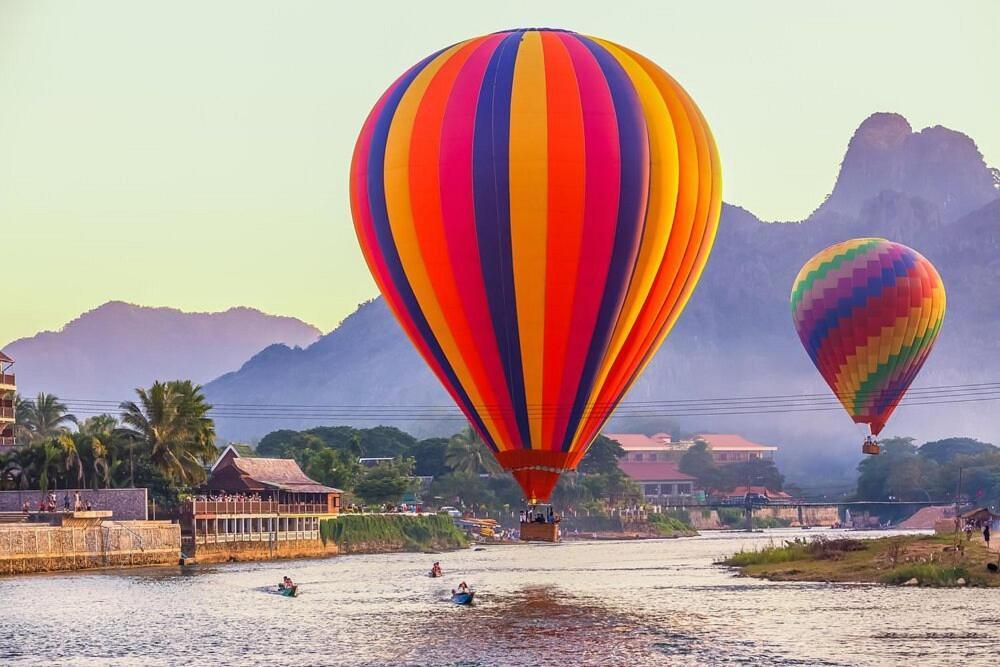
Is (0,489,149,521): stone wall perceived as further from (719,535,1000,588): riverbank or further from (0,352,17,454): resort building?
(719,535,1000,588): riverbank

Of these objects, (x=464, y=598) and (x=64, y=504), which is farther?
(x=64, y=504)

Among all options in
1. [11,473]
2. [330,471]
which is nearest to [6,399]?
[11,473]

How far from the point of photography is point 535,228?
81.9 meters

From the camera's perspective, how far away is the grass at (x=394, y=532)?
6496 inches

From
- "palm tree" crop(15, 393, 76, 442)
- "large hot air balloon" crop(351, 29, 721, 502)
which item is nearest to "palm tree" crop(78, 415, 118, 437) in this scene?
"palm tree" crop(15, 393, 76, 442)

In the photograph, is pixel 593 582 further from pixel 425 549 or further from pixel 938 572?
pixel 425 549

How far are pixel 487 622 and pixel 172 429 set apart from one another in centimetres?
6738

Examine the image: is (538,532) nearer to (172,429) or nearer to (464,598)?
(464,598)

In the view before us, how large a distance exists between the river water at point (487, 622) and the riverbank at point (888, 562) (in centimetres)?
218

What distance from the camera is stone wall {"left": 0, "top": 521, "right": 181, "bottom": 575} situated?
364 ft

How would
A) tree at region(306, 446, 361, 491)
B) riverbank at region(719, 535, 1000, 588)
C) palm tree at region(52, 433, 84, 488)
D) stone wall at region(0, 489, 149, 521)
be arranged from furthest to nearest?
tree at region(306, 446, 361, 491), palm tree at region(52, 433, 84, 488), stone wall at region(0, 489, 149, 521), riverbank at region(719, 535, 1000, 588)

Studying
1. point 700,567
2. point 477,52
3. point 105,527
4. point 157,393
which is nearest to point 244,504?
point 157,393

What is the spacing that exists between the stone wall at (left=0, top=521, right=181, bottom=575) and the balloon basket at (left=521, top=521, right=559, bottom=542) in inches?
1880

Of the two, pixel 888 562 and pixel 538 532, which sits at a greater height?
pixel 538 532
